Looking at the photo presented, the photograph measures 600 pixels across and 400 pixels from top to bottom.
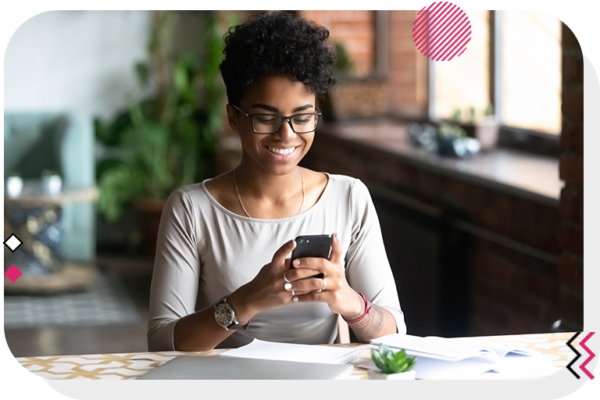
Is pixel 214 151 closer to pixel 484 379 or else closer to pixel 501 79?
pixel 501 79

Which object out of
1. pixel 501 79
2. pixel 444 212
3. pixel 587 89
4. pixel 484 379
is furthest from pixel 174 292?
pixel 501 79

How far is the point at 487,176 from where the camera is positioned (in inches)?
92.5

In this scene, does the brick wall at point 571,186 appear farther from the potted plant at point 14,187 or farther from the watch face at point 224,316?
the potted plant at point 14,187

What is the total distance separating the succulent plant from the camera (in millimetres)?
1064

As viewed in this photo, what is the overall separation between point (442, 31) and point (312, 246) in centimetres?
48

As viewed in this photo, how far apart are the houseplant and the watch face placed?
3.34 m

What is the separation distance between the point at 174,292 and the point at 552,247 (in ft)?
4.08

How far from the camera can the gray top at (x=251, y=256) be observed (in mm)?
1401

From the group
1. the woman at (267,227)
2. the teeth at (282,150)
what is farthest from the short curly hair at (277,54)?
the teeth at (282,150)

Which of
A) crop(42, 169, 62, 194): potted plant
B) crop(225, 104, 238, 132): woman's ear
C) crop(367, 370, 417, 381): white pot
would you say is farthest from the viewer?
crop(42, 169, 62, 194): potted plant

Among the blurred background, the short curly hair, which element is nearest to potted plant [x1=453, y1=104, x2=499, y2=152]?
the blurred background

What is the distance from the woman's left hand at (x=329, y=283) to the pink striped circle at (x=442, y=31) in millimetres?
436

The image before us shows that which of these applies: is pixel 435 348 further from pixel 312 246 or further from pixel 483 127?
pixel 483 127

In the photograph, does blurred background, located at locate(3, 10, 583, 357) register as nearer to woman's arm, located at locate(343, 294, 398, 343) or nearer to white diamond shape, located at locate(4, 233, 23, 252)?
white diamond shape, located at locate(4, 233, 23, 252)
